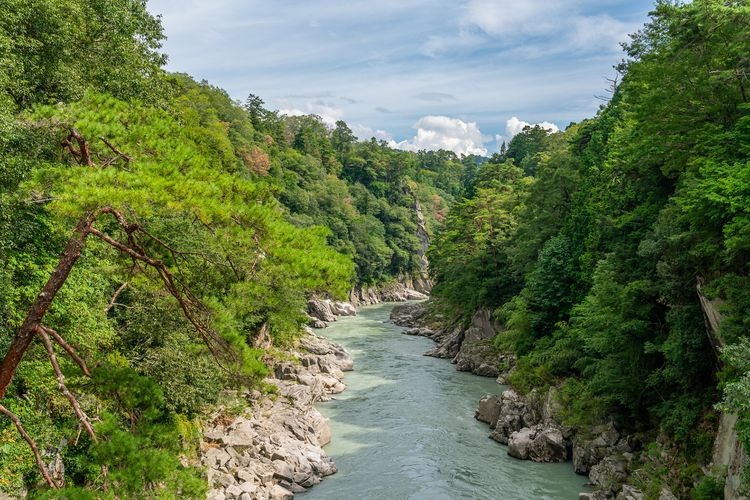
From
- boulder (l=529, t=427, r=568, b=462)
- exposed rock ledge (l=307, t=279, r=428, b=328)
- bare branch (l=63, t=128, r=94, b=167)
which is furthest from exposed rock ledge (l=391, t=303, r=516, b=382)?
bare branch (l=63, t=128, r=94, b=167)

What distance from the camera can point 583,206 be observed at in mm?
24156

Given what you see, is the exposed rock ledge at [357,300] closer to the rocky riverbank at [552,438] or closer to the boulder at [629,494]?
the rocky riverbank at [552,438]

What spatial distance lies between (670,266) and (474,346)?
17232 millimetres

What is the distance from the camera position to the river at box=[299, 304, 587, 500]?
15.0 m

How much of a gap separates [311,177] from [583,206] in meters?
49.2

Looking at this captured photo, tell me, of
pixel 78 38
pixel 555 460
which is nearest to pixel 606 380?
pixel 555 460

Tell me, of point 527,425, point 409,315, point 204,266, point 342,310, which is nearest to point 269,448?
point 204,266

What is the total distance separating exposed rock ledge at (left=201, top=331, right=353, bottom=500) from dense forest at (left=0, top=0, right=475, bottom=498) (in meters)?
1.26

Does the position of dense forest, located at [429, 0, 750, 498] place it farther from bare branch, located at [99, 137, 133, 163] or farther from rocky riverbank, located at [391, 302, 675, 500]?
bare branch, located at [99, 137, 133, 163]

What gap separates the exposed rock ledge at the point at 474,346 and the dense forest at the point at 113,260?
1604 centimetres

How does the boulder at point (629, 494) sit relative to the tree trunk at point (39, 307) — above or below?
below

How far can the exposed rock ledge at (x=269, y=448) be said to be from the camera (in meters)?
14.1

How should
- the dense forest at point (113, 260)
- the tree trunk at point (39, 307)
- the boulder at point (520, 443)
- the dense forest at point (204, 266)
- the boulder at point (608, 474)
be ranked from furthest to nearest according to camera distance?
the boulder at point (520, 443) < the boulder at point (608, 474) < the dense forest at point (204, 266) < the dense forest at point (113, 260) < the tree trunk at point (39, 307)

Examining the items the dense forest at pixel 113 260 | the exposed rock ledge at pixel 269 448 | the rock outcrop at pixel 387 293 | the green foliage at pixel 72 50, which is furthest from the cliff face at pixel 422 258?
the dense forest at pixel 113 260
